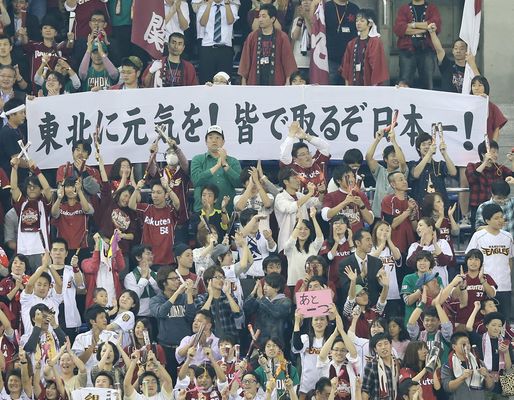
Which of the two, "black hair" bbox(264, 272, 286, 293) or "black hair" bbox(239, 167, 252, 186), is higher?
"black hair" bbox(239, 167, 252, 186)

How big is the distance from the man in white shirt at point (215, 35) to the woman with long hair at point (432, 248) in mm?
4406

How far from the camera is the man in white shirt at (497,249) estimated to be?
27.3m

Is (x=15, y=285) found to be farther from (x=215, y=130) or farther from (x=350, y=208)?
(x=350, y=208)

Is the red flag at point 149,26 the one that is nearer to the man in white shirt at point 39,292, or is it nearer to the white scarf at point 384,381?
the man in white shirt at point 39,292

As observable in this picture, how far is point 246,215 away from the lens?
90.4ft

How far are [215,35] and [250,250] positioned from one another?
4034 mm

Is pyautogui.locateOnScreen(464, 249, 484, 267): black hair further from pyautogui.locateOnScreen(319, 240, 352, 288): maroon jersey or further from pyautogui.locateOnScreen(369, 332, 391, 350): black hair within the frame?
pyautogui.locateOnScreen(369, 332, 391, 350): black hair

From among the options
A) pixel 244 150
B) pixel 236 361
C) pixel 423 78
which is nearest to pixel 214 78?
pixel 244 150

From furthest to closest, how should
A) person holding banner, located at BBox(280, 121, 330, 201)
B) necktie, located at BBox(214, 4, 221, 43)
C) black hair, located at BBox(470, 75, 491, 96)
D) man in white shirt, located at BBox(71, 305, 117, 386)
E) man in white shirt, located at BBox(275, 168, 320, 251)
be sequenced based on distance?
necktie, located at BBox(214, 4, 221, 43)
black hair, located at BBox(470, 75, 491, 96)
person holding banner, located at BBox(280, 121, 330, 201)
man in white shirt, located at BBox(275, 168, 320, 251)
man in white shirt, located at BBox(71, 305, 117, 386)

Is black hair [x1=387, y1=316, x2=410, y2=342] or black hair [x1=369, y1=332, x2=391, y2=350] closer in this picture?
black hair [x1=369, y1=332, x2=391, y2=350]

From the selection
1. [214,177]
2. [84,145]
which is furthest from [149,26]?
[214,177]

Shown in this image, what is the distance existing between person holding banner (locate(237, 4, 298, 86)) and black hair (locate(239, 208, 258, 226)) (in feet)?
9.52

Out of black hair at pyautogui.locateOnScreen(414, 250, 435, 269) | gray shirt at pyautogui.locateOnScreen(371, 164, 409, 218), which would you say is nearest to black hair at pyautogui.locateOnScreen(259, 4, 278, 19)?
gray shirt at pyautogui.locateOnScreen(371, 164, 409, 218)

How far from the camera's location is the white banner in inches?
1150
